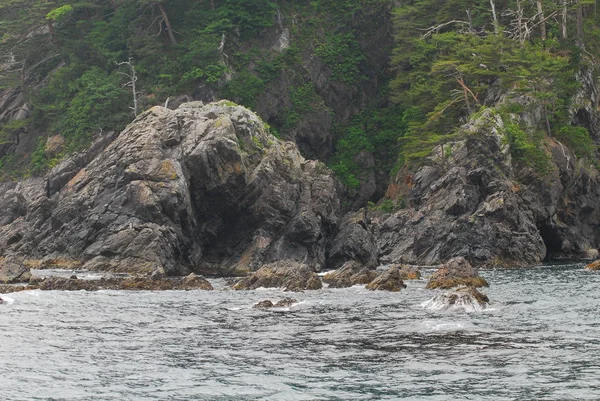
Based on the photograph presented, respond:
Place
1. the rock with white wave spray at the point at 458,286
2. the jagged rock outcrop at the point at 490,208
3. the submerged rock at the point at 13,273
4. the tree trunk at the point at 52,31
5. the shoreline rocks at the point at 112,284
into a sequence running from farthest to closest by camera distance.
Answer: the tree trunk at the point at 52,31
the jagged rock outcrop at the point at 490,208
the submerged rock at the point at 13,273
the shoreline rocks at the point at 112,284
the rock with white wave spray at the point at 458,286

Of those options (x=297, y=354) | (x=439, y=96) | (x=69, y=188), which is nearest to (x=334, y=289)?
(x=297, y=354)

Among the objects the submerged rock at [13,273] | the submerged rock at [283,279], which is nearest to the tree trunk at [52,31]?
the submerged rock at [13,273]

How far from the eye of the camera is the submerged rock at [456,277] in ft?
151

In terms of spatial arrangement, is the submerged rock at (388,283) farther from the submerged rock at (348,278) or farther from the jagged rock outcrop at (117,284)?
the jagged rock outcrop at (117,284)

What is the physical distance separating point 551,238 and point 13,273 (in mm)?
44567

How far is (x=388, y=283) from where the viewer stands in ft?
152

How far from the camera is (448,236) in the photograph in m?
66.6

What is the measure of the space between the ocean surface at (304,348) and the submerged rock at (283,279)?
4810 millimetres

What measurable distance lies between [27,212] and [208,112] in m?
17.8

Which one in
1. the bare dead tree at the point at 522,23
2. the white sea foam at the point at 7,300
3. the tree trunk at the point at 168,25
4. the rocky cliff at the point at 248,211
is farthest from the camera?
the tree trunk at the point at 168,25

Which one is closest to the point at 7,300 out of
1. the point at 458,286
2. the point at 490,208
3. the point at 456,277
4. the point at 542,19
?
the point at 458,286

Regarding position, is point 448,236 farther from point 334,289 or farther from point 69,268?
point 69,268

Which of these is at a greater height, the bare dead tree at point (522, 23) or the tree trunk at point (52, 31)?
the tree trunk at point (52, 31)

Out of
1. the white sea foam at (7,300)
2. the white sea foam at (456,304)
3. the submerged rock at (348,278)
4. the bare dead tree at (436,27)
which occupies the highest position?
the bare dead tree at (436,27)
